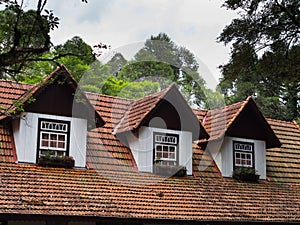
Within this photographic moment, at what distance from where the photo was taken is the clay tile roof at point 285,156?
17500 millimetres

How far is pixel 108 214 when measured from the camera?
1184cm

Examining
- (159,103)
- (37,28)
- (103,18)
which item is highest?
(103,18)

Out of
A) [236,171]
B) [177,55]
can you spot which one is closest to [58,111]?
[236,171]

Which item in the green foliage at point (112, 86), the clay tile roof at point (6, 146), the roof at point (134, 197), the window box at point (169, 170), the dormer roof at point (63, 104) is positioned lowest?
the roof at point (134, 197)

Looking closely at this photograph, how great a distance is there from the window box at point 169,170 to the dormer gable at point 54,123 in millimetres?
2087

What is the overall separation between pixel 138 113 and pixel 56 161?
3.30 metres

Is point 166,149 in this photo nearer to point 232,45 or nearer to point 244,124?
point 244,124

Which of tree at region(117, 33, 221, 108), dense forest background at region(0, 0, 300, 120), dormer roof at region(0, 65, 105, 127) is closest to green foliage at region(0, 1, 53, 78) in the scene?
dense forest background at region(0, 0, 300, 120)

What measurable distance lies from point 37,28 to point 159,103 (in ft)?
30.5

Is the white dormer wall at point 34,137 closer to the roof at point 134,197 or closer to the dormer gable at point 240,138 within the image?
the roof at point 134,197

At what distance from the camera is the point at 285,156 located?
18531 millimetres

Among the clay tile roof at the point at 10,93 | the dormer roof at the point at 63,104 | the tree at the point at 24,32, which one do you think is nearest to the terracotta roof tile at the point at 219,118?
the dormer roof at the point at 63,104

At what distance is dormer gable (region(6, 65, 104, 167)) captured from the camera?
13.3 meters

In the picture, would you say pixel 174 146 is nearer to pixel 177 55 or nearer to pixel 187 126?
pixel 187 126
